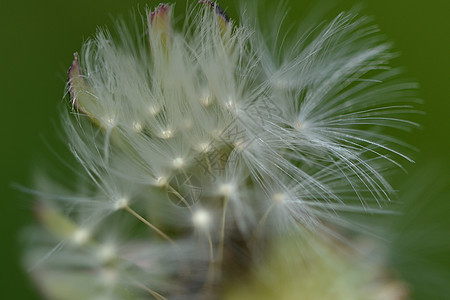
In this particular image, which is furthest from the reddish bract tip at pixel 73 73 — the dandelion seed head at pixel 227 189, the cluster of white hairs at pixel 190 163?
the dandelion seed head at pixel 227 189

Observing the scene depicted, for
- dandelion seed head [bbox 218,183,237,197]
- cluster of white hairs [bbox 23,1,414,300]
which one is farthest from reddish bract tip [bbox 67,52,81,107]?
dandelion seed head [bbox 218,183,237,197]

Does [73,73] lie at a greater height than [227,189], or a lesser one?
greater

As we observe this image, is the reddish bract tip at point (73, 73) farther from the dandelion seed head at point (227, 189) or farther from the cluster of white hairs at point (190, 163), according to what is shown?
the dandelion seed head at point (227, 189)

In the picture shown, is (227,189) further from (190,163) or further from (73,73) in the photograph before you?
(73,73)

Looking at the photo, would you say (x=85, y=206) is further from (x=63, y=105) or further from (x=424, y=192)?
(x=424, y=192)

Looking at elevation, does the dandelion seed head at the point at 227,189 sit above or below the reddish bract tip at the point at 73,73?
below

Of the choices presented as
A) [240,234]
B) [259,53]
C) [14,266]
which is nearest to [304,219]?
[240,234]

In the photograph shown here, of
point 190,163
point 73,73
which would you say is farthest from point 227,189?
point 73,73

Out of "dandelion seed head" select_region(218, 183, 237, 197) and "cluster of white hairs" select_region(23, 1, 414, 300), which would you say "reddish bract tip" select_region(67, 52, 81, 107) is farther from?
"dandelion seed head" select_region(218, 183, 237, 197)
